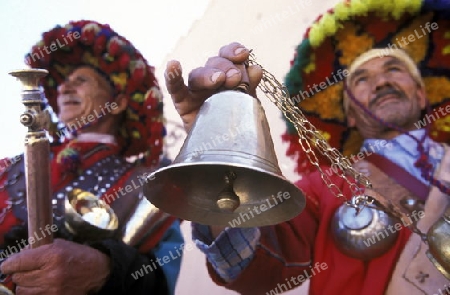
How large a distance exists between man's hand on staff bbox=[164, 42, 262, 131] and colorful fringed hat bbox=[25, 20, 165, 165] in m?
1.55

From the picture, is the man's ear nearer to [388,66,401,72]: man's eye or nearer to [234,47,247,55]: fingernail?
[388,66,401,72]: man's eye

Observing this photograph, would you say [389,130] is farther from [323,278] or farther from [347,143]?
[323,278]

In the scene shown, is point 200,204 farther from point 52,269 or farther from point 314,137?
point 52,269

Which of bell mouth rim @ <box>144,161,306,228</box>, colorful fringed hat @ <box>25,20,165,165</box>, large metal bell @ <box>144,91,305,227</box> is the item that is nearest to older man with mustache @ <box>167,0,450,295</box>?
large metal bell @ <box>144,91,305,227</box>

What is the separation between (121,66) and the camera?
9.73 feet

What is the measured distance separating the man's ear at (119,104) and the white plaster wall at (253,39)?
583 millimetres

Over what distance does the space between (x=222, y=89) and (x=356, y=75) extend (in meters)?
1.37

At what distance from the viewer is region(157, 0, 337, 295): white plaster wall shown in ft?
12.1

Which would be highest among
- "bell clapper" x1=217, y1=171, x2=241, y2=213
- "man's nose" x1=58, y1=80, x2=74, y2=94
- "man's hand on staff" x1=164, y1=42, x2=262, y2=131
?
"man's hand on staff" x1=164, y1=42, x2=262, y2=131

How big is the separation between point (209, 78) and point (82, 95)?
5.72 ft

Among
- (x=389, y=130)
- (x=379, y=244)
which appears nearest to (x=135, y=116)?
(x=389, y=130)

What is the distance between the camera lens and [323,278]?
82.5 inches

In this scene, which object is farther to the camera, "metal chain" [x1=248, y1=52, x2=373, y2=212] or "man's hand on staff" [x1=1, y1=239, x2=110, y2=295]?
"man's hand on staff" [x1=1, y1=239, x2=110, y2=295]

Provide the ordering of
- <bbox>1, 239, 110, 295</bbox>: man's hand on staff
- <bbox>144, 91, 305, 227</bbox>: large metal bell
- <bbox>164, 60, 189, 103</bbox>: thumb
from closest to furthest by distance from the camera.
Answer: <bbox>144, 91, 305, 227</bbox>: large metal bell < <bbox>164, 60, 189, 103</bbox>: thumb < <bbox>1, 239, 110, 295</bbox>: man's hand on staff
